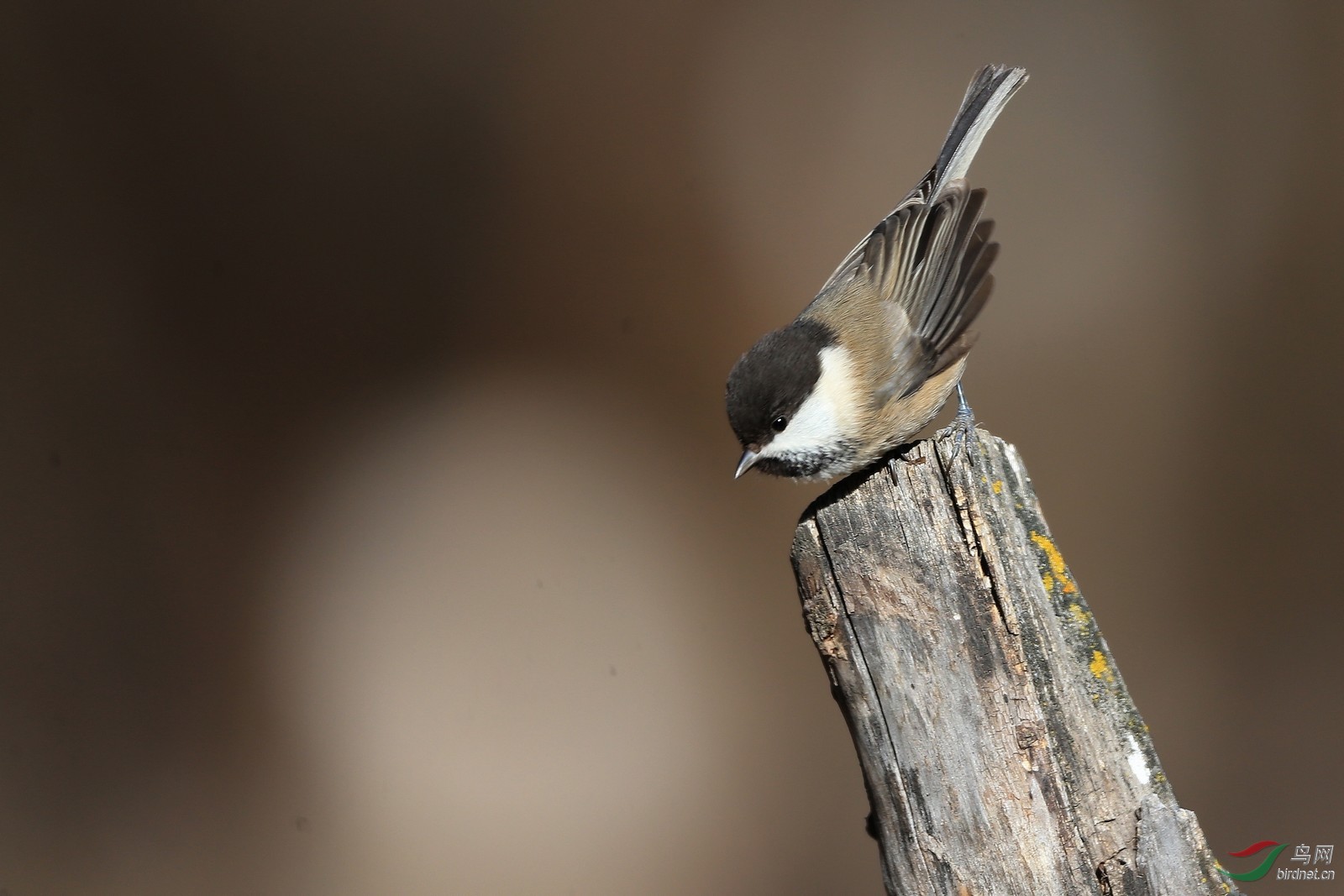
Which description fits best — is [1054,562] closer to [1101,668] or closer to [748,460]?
[1101,668]

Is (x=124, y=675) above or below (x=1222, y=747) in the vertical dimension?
above

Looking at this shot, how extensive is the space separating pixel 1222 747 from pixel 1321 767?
0.37 m

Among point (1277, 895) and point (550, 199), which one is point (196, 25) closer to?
point (550, 199)

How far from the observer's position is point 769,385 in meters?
2.20

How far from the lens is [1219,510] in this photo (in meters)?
4.11

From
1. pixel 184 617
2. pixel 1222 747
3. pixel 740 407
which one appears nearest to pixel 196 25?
pixel 184 617

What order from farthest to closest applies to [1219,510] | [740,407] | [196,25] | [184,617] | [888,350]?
[1219,510] → [184,617] → [196,25] → [888,350] → [740,407]

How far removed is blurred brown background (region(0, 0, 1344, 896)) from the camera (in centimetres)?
369

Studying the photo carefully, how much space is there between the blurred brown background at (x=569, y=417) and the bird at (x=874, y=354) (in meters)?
1.42

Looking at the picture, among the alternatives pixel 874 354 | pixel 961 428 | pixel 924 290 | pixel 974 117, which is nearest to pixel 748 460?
pixel 874 354

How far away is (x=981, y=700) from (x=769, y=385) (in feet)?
3.09

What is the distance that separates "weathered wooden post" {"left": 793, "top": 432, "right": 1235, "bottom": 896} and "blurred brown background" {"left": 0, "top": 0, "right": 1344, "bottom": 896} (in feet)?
8.20
